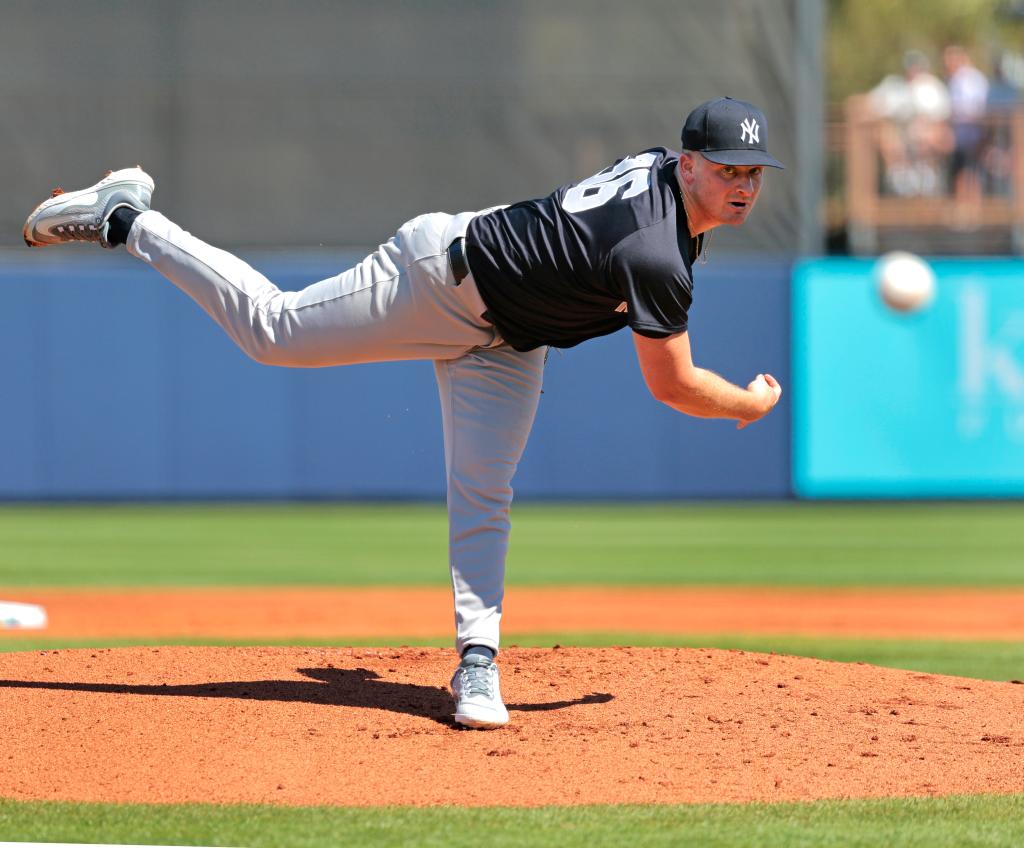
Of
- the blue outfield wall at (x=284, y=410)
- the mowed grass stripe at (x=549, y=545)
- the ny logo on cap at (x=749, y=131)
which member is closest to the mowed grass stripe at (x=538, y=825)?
the ny logo on cap at (x=749, y=131)

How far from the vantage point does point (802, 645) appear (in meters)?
6.48

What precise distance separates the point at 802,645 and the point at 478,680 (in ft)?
9.29

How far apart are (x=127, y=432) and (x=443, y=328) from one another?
8996 millimetres

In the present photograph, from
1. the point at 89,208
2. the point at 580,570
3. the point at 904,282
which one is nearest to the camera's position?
the point at 89,208

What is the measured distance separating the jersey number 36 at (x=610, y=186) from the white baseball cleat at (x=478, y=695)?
1205 mm

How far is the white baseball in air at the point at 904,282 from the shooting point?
12.7 m

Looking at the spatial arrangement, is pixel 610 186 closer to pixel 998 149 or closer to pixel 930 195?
pixel 930 195

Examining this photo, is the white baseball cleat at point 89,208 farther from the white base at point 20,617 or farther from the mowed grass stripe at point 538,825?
the white base at point 20,617

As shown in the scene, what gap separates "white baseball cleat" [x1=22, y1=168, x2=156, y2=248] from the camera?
13.5 feet

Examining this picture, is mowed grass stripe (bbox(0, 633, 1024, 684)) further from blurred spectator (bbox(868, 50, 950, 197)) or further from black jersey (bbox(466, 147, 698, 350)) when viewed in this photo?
blurred spectator (bbox(868, 50, 950, 197))

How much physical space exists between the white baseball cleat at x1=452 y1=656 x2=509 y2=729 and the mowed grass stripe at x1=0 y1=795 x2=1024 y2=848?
2.04 feet

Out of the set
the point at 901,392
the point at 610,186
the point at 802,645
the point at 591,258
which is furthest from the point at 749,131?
the point at 901,392

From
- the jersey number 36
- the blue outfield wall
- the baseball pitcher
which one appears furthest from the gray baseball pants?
the blue outfield wall

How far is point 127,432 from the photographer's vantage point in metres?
12.4
